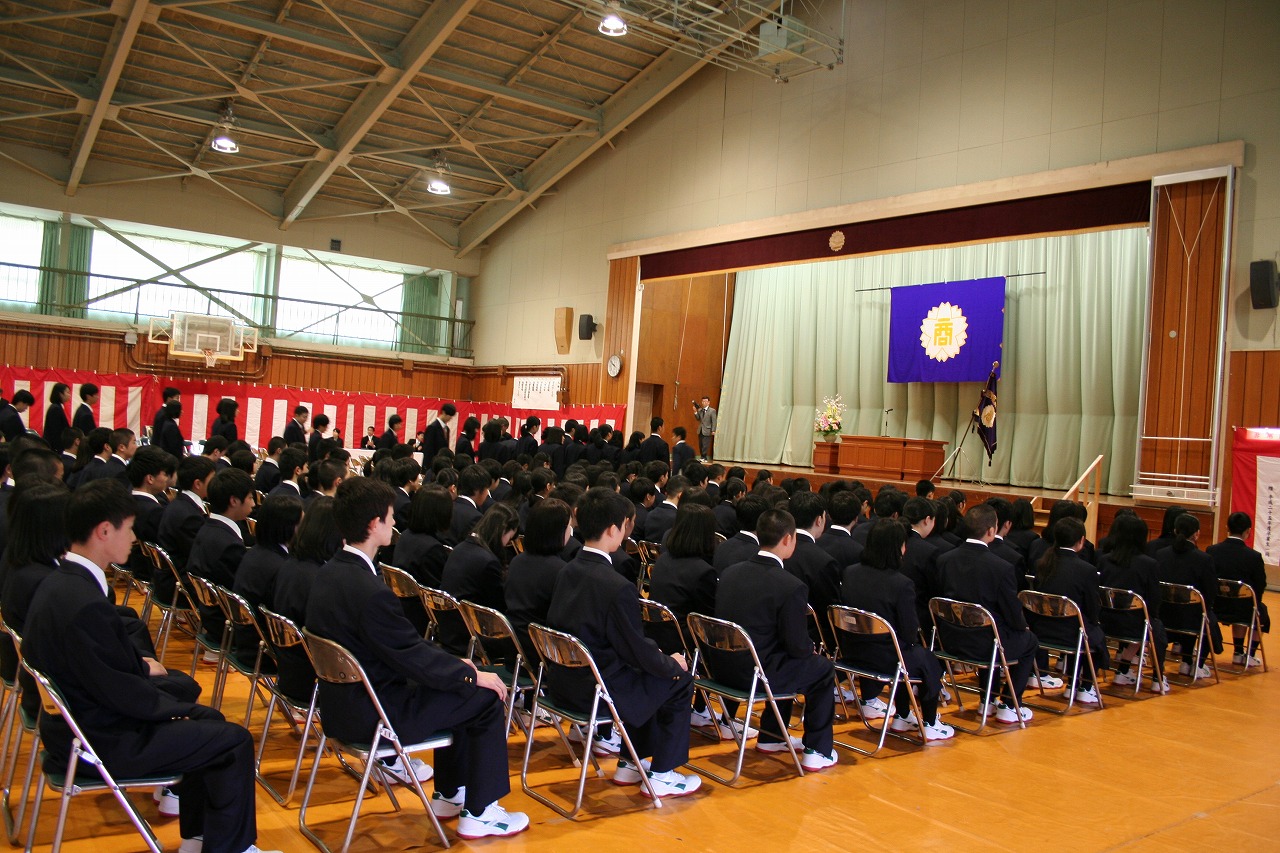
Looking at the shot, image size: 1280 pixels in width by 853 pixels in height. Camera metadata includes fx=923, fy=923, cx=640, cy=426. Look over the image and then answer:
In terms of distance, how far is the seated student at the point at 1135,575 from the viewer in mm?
6574

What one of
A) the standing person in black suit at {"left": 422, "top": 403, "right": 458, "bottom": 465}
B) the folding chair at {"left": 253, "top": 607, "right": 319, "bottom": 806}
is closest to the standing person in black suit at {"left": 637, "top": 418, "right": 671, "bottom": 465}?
the standing person in black suit at {"left": 422, "top": 403, "right": 458, "bottom": 465}

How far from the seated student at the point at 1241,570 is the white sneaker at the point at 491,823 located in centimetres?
629

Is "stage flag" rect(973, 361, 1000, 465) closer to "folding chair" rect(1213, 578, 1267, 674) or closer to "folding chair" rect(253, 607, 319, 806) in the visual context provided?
"folding chair" rect(1213, 578, 1267, 674)

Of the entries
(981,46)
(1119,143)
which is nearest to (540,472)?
(1119,143)

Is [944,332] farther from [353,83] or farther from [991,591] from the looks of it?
[991,591]

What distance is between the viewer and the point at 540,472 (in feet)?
24.6

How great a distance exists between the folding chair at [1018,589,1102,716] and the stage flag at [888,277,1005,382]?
10.3 m

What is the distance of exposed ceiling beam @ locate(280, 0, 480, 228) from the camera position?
Answer: 47.6ft

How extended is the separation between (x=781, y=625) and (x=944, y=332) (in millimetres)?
13168

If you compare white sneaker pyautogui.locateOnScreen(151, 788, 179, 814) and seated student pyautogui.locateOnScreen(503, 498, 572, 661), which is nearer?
white sneaker pyautogui.locateOnScreen(151, 788, 179, 814)

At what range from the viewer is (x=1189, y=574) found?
7.23 meters

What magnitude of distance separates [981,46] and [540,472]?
1011 centimetres

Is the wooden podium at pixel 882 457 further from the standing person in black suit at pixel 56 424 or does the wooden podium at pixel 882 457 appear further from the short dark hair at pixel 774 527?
the standing person in black suit at pixel 56 424

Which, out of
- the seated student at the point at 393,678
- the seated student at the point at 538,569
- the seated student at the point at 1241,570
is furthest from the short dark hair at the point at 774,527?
the seated student at the point at 1241,570
